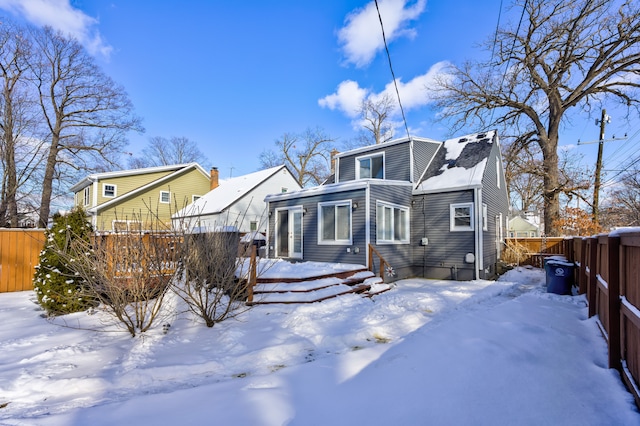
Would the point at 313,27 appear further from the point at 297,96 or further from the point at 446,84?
the point at 446,84

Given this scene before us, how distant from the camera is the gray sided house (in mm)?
10023

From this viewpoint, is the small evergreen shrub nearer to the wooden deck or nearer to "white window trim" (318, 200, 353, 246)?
the wooden deck

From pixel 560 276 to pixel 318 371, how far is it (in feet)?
25.9

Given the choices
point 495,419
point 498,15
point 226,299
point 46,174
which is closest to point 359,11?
point 498,15

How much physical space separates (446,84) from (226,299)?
61.9 feet

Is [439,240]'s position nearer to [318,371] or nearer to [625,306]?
[625,306]

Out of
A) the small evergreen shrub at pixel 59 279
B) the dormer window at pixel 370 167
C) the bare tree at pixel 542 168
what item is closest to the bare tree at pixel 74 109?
the small evergreen shrub at pixel 59 279

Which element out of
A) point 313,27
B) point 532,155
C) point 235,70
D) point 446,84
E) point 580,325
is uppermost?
point 446,84

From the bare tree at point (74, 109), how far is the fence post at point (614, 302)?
905 inches

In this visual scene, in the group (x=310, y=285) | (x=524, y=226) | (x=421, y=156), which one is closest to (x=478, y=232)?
(x=421, y=156)

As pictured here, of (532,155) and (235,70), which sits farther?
(532,155)

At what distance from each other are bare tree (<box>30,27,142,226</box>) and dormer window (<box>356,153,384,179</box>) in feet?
54.3

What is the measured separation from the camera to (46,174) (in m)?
18.3


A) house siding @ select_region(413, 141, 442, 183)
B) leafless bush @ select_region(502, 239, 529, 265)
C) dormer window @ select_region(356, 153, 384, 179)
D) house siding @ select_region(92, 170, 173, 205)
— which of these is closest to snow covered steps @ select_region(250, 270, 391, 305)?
house siding @ select_region(413, 141, 442, 183)
